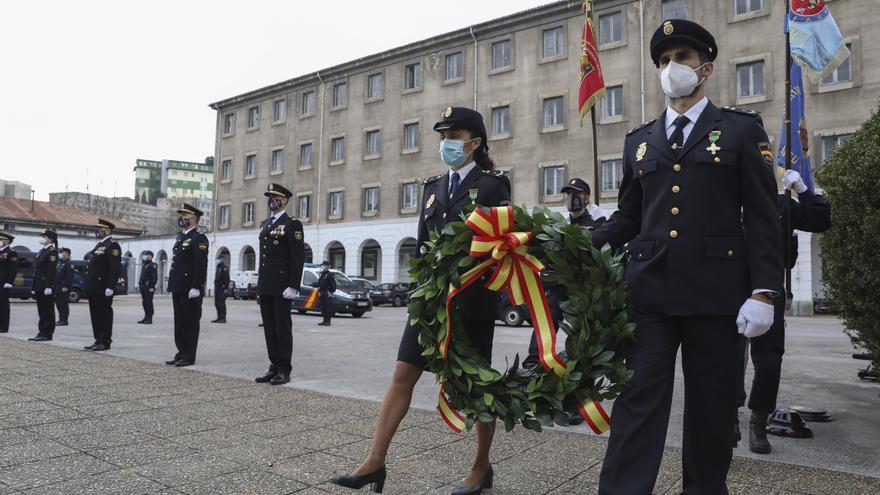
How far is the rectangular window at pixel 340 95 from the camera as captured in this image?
1492 inches

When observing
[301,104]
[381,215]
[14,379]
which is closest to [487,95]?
[381,215]

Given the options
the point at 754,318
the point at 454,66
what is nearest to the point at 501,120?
the point at 454,66

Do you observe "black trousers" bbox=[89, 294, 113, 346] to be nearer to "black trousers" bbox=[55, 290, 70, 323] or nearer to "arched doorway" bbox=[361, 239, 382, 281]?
"black trousers" bbox=[55, 290, 70, 323]

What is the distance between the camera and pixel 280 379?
6.78 meters

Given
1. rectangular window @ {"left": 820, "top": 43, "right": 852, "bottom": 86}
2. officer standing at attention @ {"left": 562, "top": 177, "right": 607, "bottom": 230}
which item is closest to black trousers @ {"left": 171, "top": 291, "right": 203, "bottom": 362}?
officer standing at attention @ {"left": 562, "top": 177, "right": 607, "bottom": 230}

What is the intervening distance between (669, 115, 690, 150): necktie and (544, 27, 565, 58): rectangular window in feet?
95.0

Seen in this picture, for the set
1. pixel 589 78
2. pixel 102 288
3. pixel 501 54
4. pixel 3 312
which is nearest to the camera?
pixel 589 78

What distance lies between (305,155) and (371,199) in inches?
244

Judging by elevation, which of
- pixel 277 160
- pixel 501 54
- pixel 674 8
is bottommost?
pixel 277 160

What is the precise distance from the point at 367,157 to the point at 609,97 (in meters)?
14.3

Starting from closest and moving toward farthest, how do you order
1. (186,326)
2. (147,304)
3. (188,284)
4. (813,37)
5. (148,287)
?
(813,37), (186,326), (188,284), (147,304), (148,287)

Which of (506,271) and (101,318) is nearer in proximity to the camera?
(506,271)

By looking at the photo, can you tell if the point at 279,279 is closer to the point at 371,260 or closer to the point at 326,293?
the point at 326,293

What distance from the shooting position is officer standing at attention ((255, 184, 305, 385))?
22.8 feet
